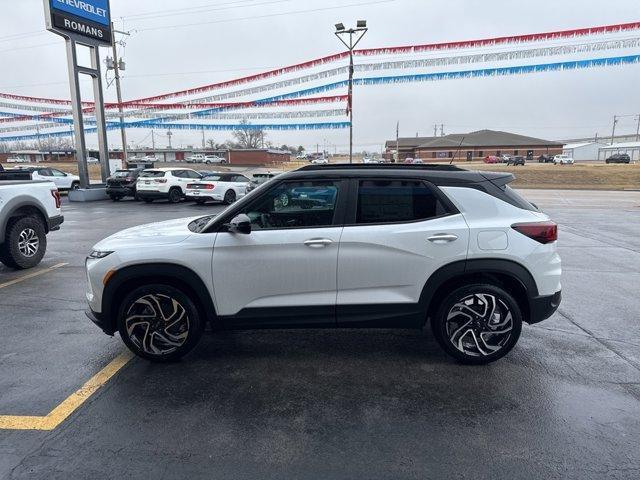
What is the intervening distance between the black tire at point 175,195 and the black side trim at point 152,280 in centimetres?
1595

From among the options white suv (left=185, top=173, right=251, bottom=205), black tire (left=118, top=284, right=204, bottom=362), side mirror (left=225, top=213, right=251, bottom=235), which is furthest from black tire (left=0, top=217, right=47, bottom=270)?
white suv (left=185, top=173, right=251, bottom=205)

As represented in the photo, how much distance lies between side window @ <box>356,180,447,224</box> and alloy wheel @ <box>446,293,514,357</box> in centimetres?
83

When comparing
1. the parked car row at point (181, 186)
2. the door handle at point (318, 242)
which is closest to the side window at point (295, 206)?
the door handle at point (318, 242)

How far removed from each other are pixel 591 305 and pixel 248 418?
456 centimetres

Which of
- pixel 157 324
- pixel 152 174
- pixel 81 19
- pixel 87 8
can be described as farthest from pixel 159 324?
pixel 87 8

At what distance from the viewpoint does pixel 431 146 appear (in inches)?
2849

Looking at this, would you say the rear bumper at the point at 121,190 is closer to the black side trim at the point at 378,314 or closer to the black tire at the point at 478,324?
the black side trim at the point at 378,314

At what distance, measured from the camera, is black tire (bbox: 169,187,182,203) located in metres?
18.6

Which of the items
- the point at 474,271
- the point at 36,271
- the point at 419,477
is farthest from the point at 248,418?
the point at 36,271

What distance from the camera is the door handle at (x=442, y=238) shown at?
11.4ft

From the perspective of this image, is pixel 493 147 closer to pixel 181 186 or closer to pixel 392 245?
pixel 181 186

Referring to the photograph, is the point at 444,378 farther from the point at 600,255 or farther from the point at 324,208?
the point at 600,255

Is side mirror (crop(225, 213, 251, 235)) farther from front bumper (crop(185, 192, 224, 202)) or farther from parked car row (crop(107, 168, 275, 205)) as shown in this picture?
front bumper (crop(185, 192, 224, 202))

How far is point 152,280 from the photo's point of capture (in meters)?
3.62
